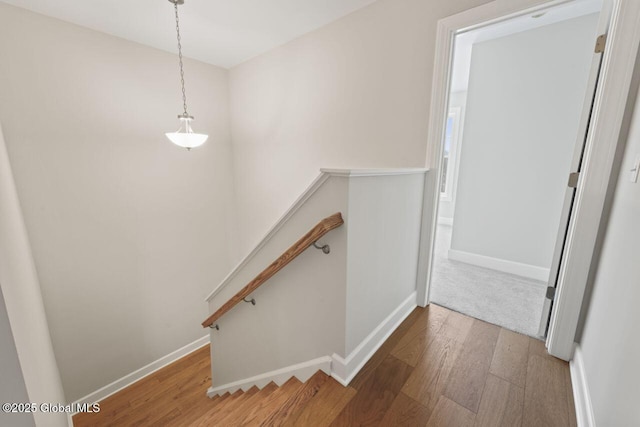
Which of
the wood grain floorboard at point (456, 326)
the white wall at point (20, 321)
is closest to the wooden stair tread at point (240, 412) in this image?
the white wall at point (20, 321)

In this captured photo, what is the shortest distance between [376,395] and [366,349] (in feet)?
0.80

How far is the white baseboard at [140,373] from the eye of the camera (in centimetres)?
268

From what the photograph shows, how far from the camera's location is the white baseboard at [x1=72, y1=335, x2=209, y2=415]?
8.79 ft

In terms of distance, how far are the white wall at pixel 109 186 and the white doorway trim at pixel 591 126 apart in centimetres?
267

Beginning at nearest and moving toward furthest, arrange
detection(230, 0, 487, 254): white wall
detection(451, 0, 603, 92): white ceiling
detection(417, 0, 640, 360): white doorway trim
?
1. detection(417, 0, 640, 360): white doorway trim
2. detection(230, 0, 487, 254): white wall
3. detection(451, 0, 603, 92): white ceiling

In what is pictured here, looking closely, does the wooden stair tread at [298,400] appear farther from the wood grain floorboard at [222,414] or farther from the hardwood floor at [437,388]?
the wood grain floorboard at [222,414]

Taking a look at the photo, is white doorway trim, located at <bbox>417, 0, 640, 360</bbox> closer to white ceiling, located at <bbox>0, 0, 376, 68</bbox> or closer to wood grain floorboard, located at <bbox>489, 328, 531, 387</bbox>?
wood grain floorboard, located at <bbox>489, 328, 531, 387</bbox>

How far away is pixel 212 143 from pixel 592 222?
3535 mm

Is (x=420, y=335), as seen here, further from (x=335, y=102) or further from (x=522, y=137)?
(x=522, y=137)

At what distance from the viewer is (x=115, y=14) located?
6.82ft

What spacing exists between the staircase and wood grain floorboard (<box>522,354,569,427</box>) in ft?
2.75

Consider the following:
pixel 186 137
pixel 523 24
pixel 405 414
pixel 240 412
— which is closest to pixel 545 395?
pixel 405 414

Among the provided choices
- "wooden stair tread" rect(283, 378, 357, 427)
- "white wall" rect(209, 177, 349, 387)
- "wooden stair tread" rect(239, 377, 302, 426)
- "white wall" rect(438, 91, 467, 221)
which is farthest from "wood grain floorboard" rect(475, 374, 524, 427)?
"white wall" rect(438, 91, 467, 221)

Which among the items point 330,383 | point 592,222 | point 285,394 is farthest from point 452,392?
point 592,222
